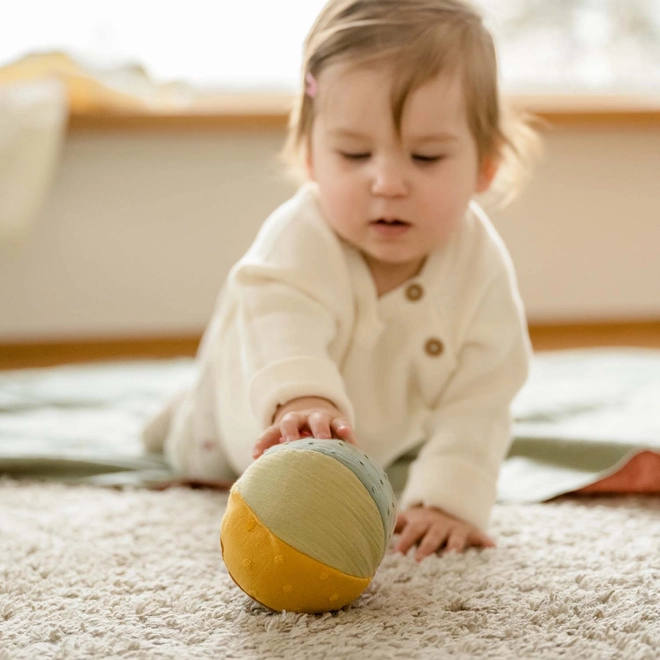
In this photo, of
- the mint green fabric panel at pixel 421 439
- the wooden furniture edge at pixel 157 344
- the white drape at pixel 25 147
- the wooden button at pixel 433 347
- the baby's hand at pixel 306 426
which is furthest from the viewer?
the wooden furniture edge at pixel 157 344

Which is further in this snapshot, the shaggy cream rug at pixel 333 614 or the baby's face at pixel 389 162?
the baby's face at pixel 389 162

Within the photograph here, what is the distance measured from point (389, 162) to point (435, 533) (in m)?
0.36

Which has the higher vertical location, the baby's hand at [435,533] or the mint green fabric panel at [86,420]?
the baby's hand at [435,533]

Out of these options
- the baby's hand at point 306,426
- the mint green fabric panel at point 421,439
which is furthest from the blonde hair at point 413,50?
the mint green fabric panel at point 421,439

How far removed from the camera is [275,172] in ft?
7.59

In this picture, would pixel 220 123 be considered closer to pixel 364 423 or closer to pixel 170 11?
pixel 170 11

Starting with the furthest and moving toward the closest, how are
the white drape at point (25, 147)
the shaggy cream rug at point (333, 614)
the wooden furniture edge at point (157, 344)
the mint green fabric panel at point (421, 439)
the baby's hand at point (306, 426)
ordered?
the wooden furniture edge at point (157, 344), the white drape at point (25, 147), the mint green fabric panel at point (421, 439), the baby's hand at point (306, 426), the shaggy cream rug at point (333, 614)

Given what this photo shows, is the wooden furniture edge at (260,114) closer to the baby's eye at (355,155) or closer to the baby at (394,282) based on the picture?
the baby at (394,282)

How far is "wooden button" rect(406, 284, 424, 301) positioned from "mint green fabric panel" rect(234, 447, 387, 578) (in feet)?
1.09

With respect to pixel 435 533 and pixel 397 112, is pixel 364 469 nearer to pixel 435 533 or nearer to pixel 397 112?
pixel 435 533

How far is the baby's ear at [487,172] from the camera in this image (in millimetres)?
1052

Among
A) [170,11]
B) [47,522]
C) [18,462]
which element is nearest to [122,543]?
[47,522]

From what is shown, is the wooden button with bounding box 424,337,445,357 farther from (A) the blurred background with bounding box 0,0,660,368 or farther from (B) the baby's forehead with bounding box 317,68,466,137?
(A) the blurred background with bounding box 0,0,660,368

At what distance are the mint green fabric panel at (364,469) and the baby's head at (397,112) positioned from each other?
0.28 metres
